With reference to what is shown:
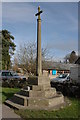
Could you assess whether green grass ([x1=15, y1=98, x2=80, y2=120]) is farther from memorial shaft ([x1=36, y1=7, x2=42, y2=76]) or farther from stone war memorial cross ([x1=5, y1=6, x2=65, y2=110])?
memorial shaft ([x1=36, y1=7, x2=42, y2=76])

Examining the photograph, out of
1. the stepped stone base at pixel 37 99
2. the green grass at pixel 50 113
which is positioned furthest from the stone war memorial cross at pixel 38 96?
the green grass at pixel 50 113

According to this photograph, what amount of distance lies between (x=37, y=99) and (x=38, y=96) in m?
0.55

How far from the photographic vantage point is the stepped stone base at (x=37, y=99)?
7426mm

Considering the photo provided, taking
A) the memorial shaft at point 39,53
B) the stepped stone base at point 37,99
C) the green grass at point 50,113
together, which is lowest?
the green grass at point 50,113

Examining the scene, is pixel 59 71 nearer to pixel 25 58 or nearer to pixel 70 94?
pixel 25 58

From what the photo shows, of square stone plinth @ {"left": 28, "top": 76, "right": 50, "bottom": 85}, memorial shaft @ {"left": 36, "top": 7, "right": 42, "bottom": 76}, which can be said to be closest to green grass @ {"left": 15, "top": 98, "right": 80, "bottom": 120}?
square stone plinth @ {"left": 28, "top": 76, "right": 50, "bottom": 85}

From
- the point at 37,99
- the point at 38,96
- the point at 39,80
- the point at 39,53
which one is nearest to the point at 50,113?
the point at 37,99

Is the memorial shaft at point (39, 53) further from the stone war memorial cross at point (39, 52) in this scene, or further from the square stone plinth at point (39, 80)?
the square stone plinth at point (39, 80)

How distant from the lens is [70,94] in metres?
11.1

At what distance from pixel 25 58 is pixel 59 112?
935 inches

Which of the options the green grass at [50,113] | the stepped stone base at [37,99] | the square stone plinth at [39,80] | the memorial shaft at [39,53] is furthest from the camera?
the memorial shaft at [39,53]

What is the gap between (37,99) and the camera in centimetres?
751

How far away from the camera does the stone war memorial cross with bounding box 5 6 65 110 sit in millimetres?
7434

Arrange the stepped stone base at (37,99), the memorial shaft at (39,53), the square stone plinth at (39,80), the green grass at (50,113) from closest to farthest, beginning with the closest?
the green grass at (50,113) < the stepped stone base at (37,99) < the square stone plinth at (39,80) < the memorial shaft at (39,53)
